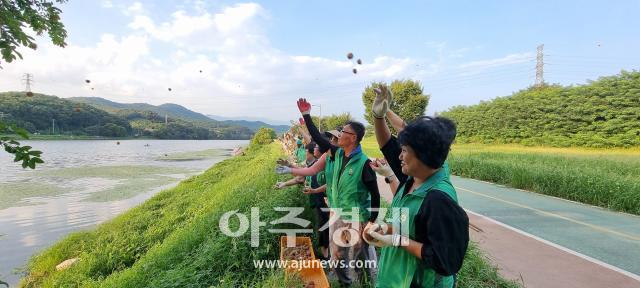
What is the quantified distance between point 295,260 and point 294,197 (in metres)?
Result: 3.15

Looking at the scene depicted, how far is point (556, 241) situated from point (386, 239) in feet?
20.4

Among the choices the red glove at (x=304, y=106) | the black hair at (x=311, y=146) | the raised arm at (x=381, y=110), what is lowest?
the black hair at (x=311, y=146)

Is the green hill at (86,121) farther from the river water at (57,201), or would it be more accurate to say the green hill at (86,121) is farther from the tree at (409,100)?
the tree at (409,100)

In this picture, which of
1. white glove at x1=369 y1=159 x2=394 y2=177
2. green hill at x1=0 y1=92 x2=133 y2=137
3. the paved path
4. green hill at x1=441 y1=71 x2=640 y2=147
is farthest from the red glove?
green hill at x1=0 y1=92 x2=133 y2=137

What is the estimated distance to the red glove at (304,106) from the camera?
4.16m

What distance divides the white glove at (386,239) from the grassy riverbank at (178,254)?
1.76m

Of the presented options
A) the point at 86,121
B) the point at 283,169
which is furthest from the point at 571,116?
the point at 86,121

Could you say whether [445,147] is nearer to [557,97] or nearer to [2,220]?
[2,220]

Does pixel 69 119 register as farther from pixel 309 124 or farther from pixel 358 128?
pixel 358 128

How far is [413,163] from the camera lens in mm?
1797

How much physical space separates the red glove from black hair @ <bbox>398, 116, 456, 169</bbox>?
249 centimetres

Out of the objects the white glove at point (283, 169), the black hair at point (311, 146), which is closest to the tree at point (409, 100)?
the black hair at point (311, 146)

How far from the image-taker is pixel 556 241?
643 cm

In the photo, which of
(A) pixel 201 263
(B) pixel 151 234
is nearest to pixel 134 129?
(B) pixel 151 234
